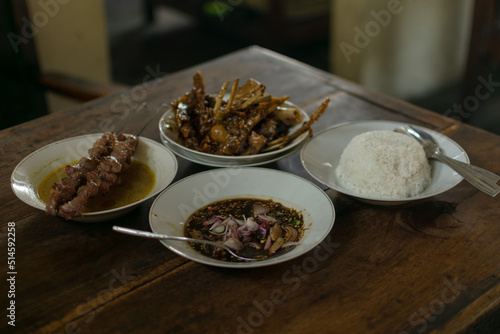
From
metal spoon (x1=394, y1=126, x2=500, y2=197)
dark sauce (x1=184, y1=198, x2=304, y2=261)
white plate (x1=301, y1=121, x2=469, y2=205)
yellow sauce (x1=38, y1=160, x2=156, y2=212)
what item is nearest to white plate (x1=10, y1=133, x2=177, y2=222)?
yellow sauce (x1=38, y1=160, x2=156, y2=212)

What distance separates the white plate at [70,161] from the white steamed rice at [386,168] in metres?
0.47

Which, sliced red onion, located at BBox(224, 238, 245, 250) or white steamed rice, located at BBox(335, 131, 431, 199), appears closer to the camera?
sliced red onion, located at BBox(224, 238, 245, 250)

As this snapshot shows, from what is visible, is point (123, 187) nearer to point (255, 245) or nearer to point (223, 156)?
point (223, 156)

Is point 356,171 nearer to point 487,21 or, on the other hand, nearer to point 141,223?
point 141,223

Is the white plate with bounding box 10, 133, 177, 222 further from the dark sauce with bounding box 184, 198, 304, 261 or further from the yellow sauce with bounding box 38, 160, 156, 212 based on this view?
the dark sauce with bounding box 184, 198, 304, 261

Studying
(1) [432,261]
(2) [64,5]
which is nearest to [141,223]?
(1) [432,261]

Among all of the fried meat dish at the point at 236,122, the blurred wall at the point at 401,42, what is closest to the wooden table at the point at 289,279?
the fried meat dish at the point at 236,122

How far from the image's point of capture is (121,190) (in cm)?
132

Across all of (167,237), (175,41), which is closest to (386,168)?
(167,237)

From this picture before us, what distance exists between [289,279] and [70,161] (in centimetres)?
73

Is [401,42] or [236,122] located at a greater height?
[236,122]

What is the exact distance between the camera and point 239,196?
1.31 metres

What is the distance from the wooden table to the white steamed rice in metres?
0.04

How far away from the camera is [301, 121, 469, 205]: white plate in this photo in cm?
127
